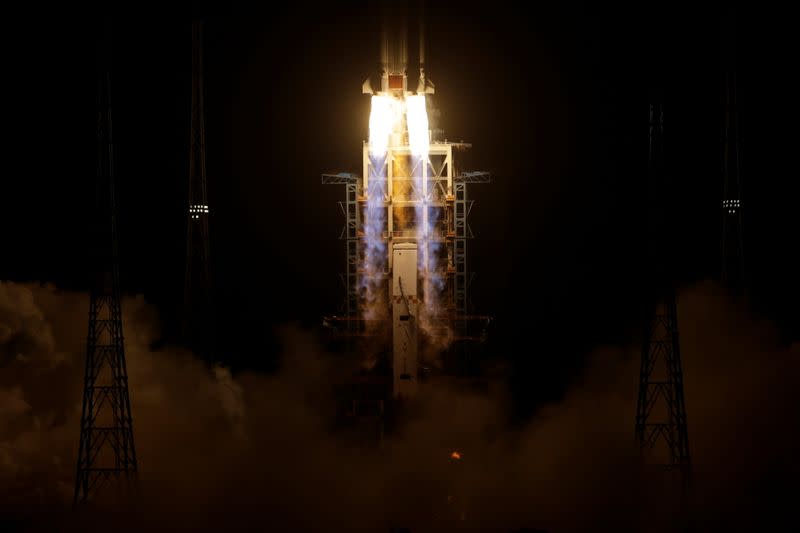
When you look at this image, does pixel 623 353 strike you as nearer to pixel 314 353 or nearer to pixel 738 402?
pixel 738 402

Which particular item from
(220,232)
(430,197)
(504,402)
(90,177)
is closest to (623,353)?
(504,402)

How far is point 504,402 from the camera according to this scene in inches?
1553

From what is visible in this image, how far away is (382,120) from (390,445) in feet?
27.4

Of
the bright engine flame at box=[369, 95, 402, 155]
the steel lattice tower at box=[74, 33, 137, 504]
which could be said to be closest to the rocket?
the bright engine flame at box=[369, 95, 402, 155]

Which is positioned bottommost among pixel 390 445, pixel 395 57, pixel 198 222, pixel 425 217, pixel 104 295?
pixel 390 445

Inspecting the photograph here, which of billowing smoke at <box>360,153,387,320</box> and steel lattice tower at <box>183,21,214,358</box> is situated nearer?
steel lattice tower at <box>183,21,214,358</box>

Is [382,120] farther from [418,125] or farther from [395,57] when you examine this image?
[395,57]

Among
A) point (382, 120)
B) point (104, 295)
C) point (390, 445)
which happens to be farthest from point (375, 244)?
point (104, 295)

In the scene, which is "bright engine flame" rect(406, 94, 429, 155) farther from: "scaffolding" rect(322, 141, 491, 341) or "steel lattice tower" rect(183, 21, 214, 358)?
"steel lattice tower" rect(183, 21, 214, 358)

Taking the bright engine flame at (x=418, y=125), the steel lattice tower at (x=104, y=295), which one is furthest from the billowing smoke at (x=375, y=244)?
the steel lattice tower at (x=104, y=295)

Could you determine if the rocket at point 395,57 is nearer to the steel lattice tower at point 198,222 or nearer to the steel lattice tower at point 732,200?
the steel lattice tower at point 198,222

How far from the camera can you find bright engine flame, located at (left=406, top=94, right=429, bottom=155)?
123 feet

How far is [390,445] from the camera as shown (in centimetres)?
3722

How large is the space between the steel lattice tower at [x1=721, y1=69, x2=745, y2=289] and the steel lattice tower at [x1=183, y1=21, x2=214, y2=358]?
12890 mm
